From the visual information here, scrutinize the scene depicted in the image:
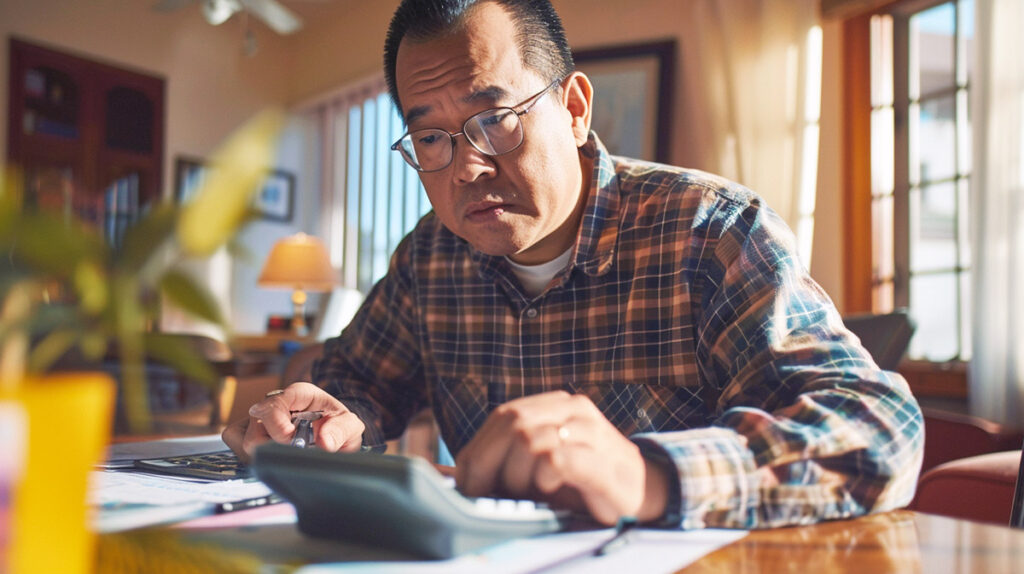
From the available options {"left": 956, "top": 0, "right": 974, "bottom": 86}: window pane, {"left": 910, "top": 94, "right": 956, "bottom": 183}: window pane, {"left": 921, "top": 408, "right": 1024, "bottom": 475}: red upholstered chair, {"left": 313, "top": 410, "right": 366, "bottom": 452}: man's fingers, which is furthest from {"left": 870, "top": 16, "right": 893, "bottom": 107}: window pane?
{"left": 313, "top": 410, "right": 366, "bottom": 452}: man's fingers

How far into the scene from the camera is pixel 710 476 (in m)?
0.64

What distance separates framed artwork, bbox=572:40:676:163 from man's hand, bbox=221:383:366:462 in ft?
10.7

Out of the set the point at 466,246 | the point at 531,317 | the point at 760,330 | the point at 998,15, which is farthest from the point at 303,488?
the point at 998,15

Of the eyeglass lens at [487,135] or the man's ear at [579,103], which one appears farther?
the man's ear at [579,103]

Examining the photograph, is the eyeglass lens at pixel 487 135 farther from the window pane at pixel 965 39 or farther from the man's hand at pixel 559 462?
the window pane at pixel 965 39

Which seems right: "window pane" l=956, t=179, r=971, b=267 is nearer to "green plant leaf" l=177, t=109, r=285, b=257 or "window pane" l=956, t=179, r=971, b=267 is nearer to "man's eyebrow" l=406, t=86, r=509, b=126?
"man's eyebrow" l=406, t=86, r=509, b=126

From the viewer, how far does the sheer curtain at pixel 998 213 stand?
2.79m

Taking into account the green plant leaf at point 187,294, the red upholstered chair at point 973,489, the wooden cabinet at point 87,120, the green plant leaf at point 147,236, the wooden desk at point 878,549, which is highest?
the wooden cabinet at point 87,120

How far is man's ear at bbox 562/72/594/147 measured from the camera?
49.7 inches

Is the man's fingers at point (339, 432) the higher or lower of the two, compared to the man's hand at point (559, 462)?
lower

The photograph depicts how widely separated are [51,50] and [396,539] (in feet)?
19.5

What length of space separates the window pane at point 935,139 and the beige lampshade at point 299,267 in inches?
132

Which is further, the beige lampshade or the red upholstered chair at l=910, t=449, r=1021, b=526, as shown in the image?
the beige lampshade

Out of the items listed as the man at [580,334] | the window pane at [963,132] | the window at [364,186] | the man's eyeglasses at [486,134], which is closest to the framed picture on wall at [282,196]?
the window at [364,186]
